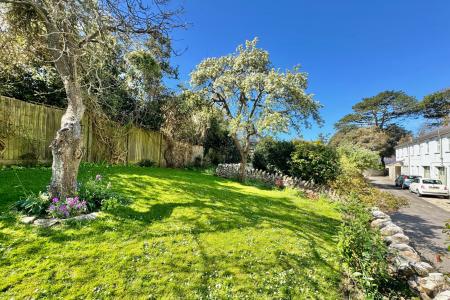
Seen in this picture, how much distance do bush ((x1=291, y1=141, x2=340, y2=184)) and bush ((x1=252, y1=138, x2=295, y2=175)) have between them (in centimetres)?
63

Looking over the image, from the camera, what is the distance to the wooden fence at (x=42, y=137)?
280 inches

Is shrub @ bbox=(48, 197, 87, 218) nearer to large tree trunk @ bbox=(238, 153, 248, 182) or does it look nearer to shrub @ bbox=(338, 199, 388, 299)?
shrub @ bbox=(338, 199, 388, 299)

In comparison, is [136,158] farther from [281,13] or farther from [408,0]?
[408,0]

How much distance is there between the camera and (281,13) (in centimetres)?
1152

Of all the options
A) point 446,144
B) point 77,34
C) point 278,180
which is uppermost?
point 77,34

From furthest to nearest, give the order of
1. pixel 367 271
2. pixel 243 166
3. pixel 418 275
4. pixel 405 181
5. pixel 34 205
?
pixel 405 181 → pixel 243 166 → pixel 34 205 → pixel 418 275 → pixel 367 271

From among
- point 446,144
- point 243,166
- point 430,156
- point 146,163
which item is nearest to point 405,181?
point 430,156

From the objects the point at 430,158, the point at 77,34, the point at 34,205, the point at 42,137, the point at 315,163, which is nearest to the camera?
the point at 34,205

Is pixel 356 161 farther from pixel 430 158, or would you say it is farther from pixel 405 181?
pixel 430 158

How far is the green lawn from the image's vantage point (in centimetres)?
257

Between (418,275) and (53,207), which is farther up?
(53,207)

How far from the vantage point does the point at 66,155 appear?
4.21m

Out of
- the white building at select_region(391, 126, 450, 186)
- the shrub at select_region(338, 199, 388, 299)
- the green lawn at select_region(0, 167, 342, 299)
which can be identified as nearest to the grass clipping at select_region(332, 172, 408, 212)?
the green lawn at select_region(0, 167, 342, 299)

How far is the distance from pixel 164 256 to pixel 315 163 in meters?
12.0
